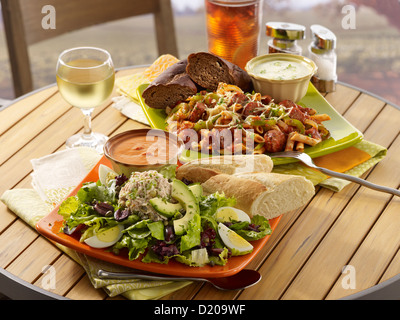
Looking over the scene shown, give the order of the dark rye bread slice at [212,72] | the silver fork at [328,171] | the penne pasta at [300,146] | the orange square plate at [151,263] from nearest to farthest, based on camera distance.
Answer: the orange square plate at [151,263], the silver fork at [328,171], the penne pasta at [300,146], the dark rye bread slice at [212,72]

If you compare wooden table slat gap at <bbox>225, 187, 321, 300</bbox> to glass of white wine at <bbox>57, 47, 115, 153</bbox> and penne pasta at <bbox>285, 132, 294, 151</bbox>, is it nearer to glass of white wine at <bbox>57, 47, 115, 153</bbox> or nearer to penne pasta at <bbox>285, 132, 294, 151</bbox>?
penne pasta at <bbox>285, 132, 294, 151</bbox>

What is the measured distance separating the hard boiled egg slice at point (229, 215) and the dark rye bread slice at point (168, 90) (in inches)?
38.7

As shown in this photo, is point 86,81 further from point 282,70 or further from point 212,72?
point 282,70

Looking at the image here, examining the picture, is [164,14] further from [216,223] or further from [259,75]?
[216,223]

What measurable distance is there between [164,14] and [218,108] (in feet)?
5.06

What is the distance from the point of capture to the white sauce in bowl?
285 centimetres

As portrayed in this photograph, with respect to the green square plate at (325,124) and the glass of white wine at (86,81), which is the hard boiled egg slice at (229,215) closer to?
the green square plate at (325,124)

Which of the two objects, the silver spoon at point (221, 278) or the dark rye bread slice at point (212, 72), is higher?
the dark rye bread slice at point (212, 72)

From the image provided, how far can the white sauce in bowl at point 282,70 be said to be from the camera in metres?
2.85

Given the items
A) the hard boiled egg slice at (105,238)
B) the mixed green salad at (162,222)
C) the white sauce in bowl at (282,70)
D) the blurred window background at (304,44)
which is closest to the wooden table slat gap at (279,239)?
the mixed green salad at (162,222)

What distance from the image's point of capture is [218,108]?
2.66 metres

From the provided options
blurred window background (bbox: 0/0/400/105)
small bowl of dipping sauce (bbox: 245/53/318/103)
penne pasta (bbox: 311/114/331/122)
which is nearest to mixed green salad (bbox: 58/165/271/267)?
penne pasta (bbox: 311/114/331/122)
